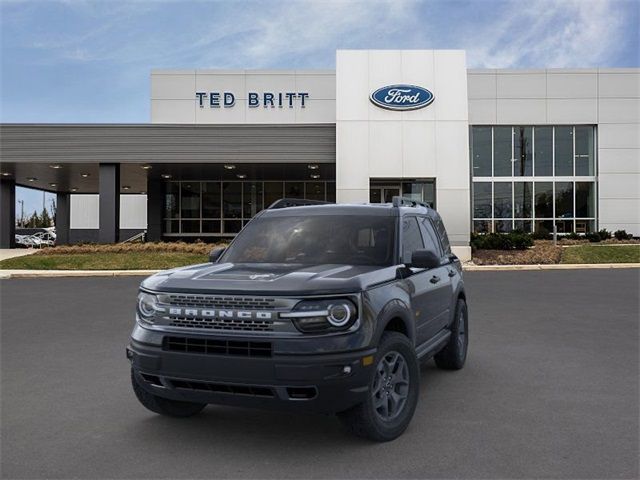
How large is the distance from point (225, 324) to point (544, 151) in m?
33.4

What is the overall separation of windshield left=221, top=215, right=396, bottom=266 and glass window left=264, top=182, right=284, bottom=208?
29219 millimetres

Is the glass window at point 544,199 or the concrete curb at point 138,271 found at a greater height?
the glass window at point 544,199

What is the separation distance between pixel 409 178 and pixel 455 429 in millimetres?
21460

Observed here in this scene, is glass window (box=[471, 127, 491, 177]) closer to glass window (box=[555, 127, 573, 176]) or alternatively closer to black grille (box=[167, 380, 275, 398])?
glass window (box=[555, 127, 573, 176])

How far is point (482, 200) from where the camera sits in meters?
33.7

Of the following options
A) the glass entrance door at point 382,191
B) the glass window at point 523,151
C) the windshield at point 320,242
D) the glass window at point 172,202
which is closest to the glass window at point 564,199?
the glass window at point 523,151

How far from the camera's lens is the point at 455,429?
4754 millimetres

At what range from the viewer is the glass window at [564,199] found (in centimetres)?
3347

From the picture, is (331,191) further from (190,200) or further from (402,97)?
(402,97)

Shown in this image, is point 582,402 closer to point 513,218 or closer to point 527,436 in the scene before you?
point 527,436

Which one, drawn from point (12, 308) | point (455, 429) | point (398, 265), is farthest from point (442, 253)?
point (12, 308)

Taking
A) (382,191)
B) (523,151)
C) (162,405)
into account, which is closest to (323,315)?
(162,405)

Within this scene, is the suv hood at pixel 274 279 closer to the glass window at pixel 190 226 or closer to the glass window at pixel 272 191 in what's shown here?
the glass window at pixel 272 191

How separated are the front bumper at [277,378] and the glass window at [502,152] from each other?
3181 cm
